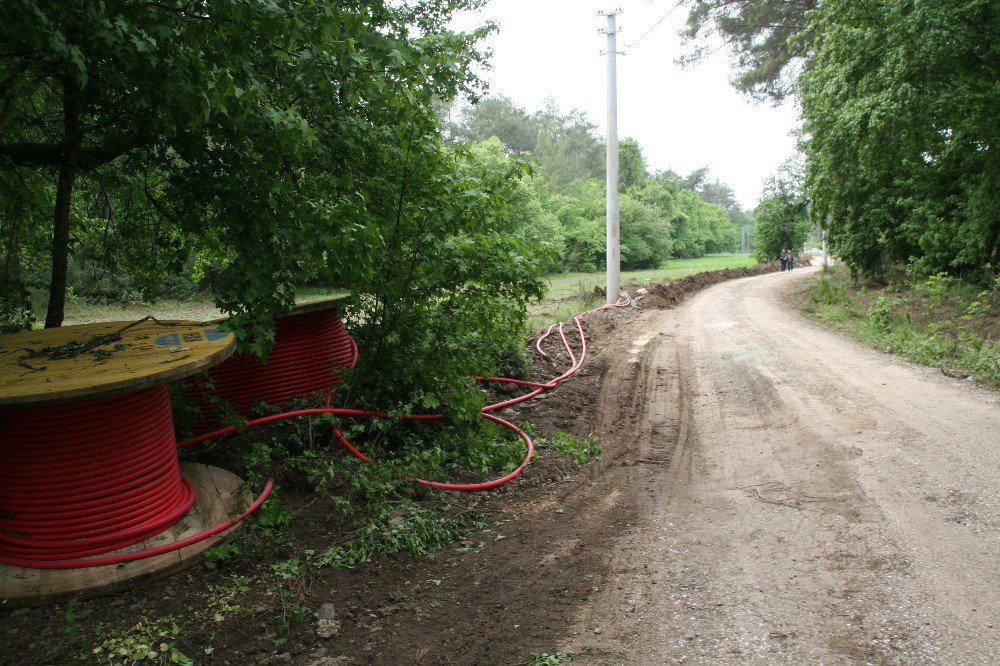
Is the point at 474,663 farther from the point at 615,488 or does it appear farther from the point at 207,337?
the point at 207,337

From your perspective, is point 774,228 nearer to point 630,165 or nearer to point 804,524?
point 630,165

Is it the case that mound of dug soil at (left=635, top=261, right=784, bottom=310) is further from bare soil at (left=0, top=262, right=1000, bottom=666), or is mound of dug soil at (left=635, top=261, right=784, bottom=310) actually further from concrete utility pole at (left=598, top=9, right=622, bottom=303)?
bare soil at (left=0, top=262, right=1000, bottom=666)

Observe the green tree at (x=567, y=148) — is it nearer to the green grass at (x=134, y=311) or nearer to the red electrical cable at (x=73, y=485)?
the green grass at (x=134, y=311)

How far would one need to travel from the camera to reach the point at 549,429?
705cm

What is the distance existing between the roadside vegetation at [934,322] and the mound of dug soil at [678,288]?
3.94 metres

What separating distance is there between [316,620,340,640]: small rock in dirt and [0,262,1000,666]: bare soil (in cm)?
1

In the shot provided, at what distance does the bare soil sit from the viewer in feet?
10.5

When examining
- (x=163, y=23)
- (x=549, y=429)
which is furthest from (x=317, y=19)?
(x=549, y=429)

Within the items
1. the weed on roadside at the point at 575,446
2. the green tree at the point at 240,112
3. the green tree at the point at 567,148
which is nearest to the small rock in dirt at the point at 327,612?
the green tree at the point at 240,112

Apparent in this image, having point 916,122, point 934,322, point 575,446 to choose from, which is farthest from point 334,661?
point 916,122

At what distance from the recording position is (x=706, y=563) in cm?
399

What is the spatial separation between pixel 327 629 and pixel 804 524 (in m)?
3.17

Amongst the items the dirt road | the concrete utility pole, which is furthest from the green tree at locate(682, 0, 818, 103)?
the dirt road

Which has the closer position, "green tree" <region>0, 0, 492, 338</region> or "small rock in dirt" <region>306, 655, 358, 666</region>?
"small rock in dirt" <region>306, 655, 358, 666</region>
